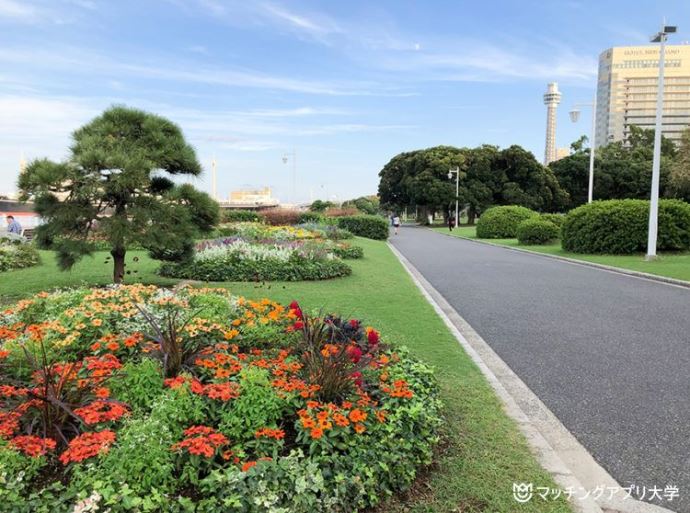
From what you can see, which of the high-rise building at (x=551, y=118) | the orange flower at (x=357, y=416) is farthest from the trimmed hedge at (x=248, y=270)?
the high-rise building at (x=551, y=118)

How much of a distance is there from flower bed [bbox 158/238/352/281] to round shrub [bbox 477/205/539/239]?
21.9 m

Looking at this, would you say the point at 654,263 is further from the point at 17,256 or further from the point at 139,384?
the point at 17,256

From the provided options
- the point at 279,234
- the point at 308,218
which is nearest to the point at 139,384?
the point at 279,234

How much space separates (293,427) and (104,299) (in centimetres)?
297

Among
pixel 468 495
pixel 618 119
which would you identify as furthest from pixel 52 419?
pixel 618 119

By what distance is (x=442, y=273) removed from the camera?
44.4 ft

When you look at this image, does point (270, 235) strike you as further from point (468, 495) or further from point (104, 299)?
point (468, 495)

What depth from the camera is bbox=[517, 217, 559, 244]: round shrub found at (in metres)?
25.5

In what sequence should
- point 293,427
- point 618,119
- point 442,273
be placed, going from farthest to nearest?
point 618,119 → point 442,273 → point 293,427

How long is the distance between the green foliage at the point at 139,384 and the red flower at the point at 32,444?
18.5 inches

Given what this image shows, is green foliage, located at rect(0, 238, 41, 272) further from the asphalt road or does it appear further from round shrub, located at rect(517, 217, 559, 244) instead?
round shrub, located at rect(517, 217, 559, 244)

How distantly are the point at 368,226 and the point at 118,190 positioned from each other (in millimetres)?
23132

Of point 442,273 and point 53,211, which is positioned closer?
point 53,211

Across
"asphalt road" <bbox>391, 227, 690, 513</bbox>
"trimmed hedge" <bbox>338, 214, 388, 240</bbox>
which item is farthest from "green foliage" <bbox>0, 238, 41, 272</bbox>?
"trimmed hedge" <bbox>338, 214, 388, 240</bbox>
